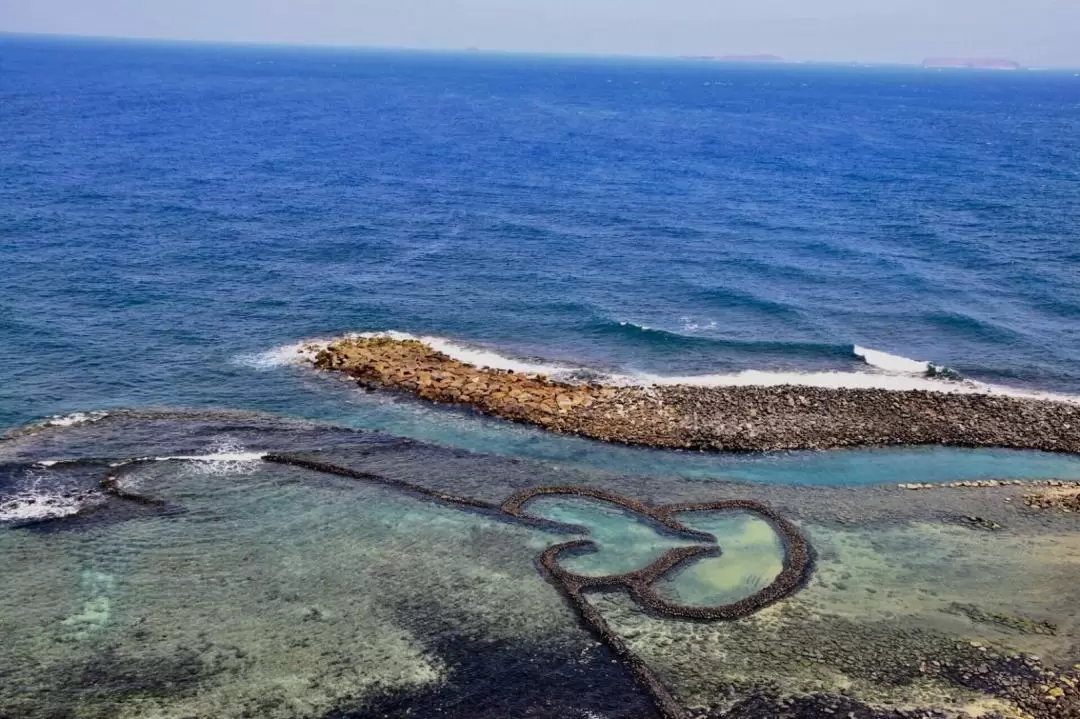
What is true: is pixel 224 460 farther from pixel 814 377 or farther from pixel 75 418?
pixel 814 377

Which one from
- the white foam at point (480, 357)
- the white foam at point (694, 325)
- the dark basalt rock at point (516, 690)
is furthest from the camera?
the white foam at point (694, 325)

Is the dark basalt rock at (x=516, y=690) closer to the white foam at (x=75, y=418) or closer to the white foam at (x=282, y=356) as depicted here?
the white foam at (x=75, y=418)

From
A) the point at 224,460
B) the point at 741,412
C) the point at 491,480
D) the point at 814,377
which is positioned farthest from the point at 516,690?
the point at 814,377

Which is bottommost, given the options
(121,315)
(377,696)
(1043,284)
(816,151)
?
(377,696)

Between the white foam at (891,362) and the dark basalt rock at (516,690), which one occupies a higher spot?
the white foam at (891,362)

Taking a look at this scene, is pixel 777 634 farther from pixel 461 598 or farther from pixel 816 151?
pixel 816 151

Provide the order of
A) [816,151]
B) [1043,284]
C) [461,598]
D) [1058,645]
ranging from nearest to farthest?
1. [1058,645]
2. [461,598]
3. [1043,284]
4. [816,151]

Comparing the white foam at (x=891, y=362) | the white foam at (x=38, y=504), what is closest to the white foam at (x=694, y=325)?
the white foam at (x=891, y=362)

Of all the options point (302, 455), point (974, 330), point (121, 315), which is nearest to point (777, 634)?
point (302, 455)
